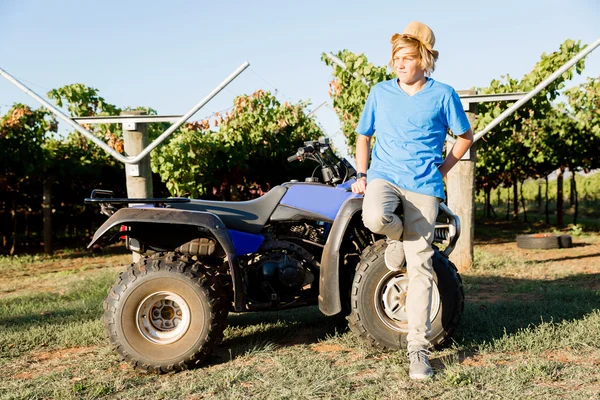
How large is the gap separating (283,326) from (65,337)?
65.2 inches

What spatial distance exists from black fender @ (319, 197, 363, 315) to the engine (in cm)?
19

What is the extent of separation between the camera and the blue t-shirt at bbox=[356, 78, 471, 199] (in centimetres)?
355

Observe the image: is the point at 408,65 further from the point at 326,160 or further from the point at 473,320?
the point at 473,320

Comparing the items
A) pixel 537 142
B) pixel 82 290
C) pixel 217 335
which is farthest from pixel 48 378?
pixel 537 142

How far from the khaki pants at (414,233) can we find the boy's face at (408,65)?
24.4 inches

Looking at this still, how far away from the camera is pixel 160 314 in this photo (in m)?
3.89

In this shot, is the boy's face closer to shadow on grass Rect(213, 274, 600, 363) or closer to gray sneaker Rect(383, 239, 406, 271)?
gray sneaker Rect(383, 239, 406, 271)

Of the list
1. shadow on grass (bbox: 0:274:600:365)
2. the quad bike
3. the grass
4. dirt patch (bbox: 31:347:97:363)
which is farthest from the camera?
shadow on grass (bbox: 0:274:600:365)

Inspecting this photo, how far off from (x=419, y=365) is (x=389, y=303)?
69cm

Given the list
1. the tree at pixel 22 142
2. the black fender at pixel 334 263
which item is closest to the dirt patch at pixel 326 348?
the black fender at pixel 334 263

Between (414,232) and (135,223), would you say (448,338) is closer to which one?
(414,232)

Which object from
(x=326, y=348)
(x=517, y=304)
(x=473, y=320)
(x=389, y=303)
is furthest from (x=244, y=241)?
(x=517, y=304)

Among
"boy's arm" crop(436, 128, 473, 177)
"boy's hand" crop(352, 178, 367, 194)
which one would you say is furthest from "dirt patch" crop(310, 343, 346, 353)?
"boy's arm" crop(436, 128, 473, 177)

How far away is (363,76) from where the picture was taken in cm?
1013
